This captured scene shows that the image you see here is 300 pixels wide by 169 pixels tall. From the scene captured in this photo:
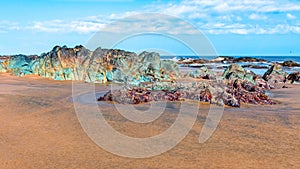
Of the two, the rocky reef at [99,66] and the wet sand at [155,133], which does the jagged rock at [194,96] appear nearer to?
the wet sand at [155,133]

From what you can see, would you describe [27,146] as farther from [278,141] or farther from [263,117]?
[263,117]

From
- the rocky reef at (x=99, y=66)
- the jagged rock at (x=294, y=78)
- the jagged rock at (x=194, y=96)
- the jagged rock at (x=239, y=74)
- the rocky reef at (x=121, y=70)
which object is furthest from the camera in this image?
the jagged rock at (x=294, y=78)

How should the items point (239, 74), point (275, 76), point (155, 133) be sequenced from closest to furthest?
point (155, 133)
point (239, 74)
point (275, 76)

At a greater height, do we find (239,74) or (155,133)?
(239,74)

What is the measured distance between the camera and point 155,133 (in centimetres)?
596

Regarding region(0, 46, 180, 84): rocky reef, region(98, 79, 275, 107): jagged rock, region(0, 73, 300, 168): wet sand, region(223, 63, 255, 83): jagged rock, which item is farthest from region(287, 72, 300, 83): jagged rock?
region(0, 73, 300, 168): wet sand

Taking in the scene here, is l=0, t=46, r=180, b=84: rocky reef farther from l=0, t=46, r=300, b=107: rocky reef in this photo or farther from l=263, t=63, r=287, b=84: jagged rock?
l=263, t=63, r=287, b=84: jagged rock

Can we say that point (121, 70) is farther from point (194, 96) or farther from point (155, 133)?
point (155, 133)

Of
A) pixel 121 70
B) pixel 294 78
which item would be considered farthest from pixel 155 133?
pixel 294 78

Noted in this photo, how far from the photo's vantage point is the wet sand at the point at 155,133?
4.50 m

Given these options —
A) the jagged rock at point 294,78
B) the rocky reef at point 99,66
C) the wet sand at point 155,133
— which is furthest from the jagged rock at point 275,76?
the wet sand at point 155,133

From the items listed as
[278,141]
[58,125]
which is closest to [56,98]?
[58,125]

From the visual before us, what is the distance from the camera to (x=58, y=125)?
21.2 feet

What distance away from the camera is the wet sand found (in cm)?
450
